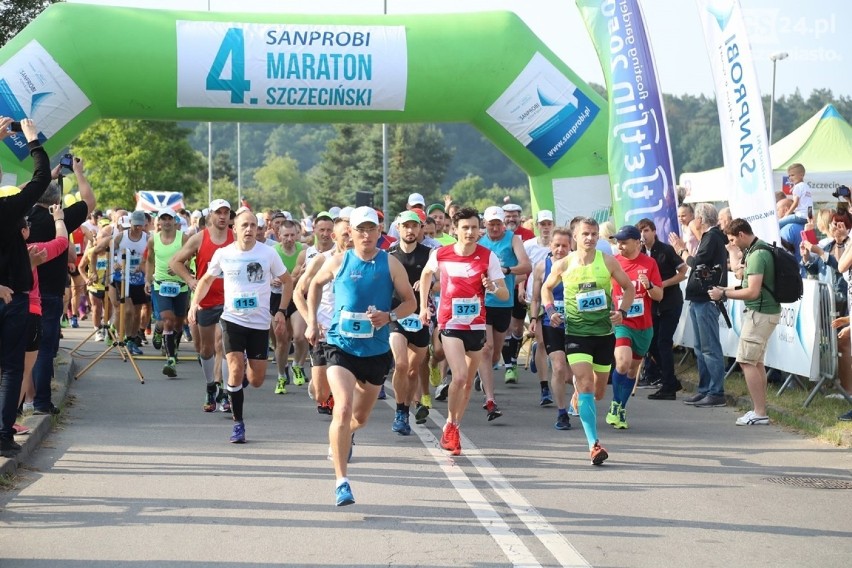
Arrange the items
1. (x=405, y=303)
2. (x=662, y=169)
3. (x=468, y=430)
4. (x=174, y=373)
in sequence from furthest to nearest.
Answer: (x=662, y=169) < (x=174, y=373) < (x=468, y=430) < (x=405, y=303)

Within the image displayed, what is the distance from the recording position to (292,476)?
895 cm

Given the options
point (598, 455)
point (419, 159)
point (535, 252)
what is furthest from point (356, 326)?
point (419, 159)

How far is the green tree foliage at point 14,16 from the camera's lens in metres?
34.8

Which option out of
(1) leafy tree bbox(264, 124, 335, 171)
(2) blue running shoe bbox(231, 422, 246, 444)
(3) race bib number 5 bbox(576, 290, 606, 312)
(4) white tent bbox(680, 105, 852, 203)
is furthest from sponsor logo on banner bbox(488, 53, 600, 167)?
(1) leafy tree bbox(264, 124, 335, 171)

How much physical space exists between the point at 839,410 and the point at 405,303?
5.67 meters

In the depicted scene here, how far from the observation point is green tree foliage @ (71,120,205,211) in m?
59.3

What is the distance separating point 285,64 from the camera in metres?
19.1

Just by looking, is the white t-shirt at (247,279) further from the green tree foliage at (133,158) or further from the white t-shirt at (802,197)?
the green tree foliage at (133,158)

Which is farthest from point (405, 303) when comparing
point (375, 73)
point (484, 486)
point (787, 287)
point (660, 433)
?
point (375, 73)

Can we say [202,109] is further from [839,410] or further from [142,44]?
[839,410]

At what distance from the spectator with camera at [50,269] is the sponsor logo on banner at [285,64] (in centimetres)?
801

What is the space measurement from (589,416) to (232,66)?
11.1 metres

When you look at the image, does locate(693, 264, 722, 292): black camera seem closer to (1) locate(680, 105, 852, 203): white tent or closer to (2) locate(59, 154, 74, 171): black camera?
(2) locate(59, 154, 74, 171): black camera

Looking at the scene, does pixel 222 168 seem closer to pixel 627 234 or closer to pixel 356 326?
pixel 627 234
